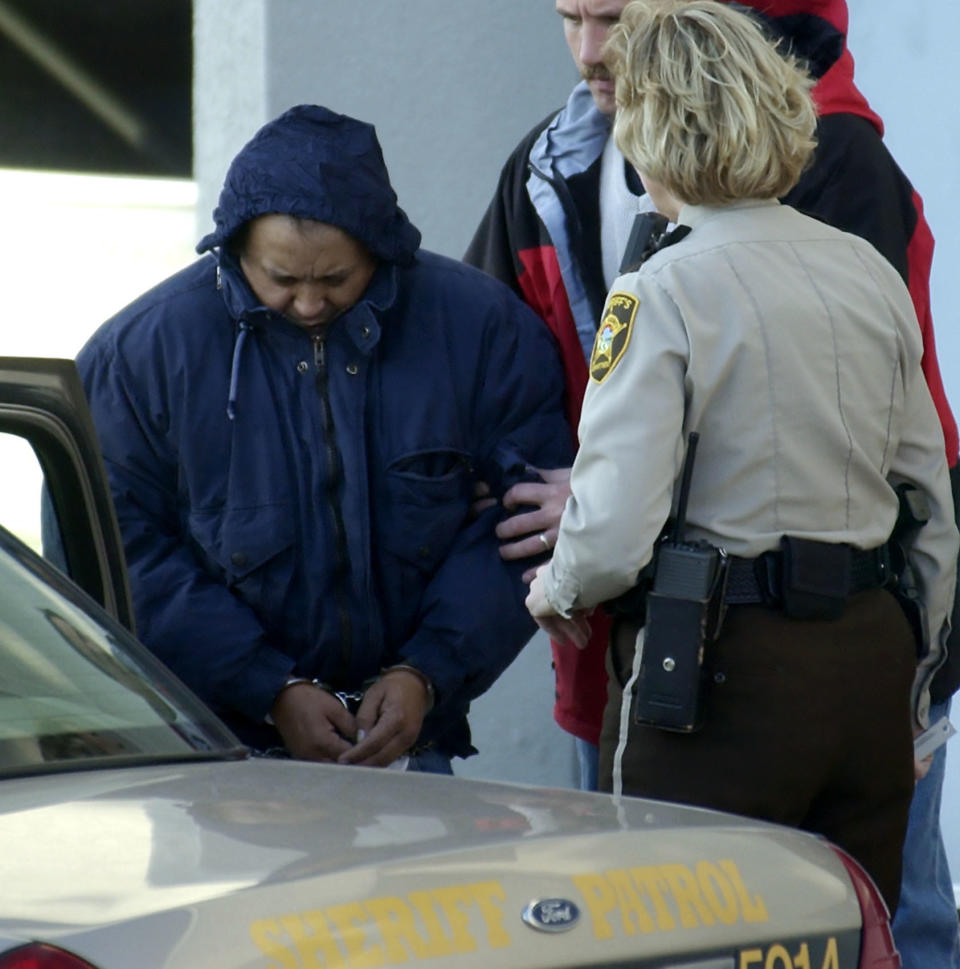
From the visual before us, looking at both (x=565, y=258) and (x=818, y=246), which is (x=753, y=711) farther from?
(x=565, y=258)

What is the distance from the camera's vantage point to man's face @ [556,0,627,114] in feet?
11.1

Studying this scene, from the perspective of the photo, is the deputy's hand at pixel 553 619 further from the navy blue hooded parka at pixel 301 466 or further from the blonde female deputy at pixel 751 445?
the navy blue hooded parka at pixel 301 466

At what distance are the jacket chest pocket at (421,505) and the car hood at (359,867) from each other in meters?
1.04

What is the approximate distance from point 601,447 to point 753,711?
42 cm

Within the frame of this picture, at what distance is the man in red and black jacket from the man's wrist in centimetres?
26

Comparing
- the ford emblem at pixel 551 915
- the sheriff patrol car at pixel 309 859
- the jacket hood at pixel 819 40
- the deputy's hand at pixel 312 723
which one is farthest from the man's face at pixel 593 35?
the ford emblem at pixel 551 915

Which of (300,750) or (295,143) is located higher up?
(295,143)

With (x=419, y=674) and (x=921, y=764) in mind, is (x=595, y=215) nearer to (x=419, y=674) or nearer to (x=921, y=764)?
(x=419, y=674)

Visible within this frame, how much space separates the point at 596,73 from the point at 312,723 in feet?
4.18

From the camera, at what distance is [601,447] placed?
8.71ft

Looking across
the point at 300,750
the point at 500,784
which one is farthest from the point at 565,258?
the point at 500,784

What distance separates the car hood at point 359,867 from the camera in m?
1.63

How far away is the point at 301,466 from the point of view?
10.5 feet

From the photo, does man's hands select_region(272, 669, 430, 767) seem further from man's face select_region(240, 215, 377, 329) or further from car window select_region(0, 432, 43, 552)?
car window select_region(0, 432, 43, 552)
